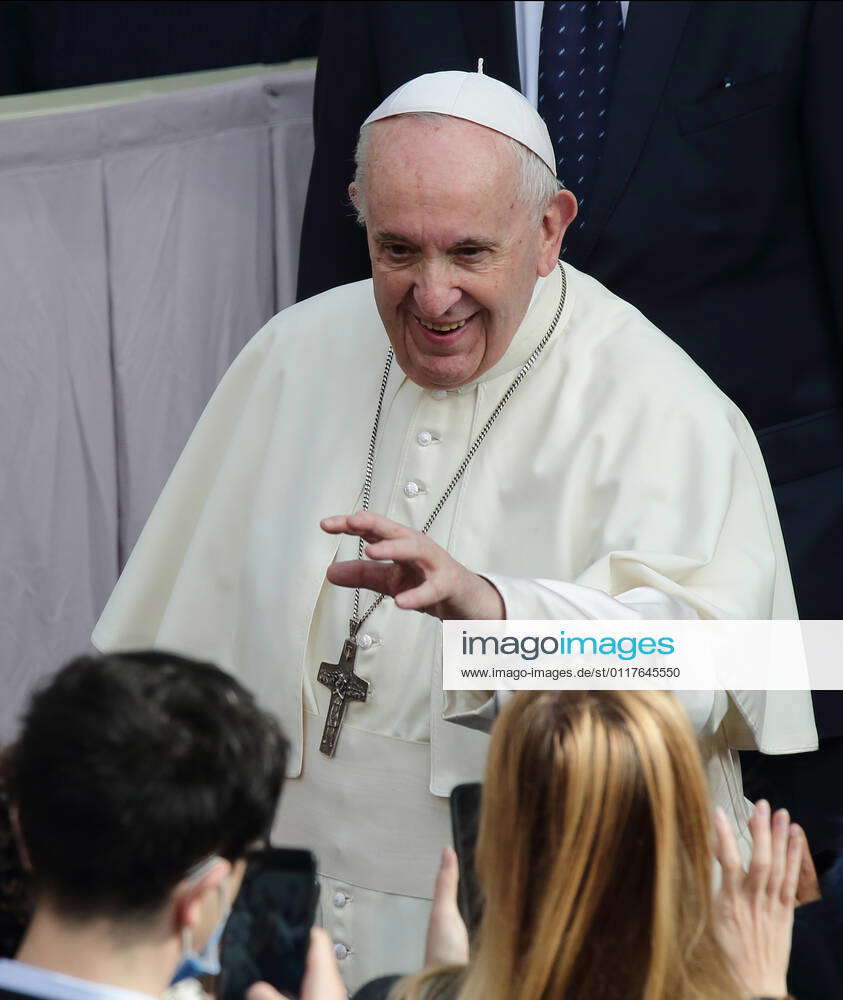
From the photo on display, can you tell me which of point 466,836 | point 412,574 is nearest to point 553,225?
point 412,574

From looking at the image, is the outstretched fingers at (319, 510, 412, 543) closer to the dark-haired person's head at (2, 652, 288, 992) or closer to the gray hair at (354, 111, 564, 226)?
the dark-haired person's head at (2, 652, 288, 992)

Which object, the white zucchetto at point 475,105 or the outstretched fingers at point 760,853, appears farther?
the white zucchetto at point 475,105

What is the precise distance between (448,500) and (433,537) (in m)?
0.08

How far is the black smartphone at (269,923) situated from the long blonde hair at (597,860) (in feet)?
1.55

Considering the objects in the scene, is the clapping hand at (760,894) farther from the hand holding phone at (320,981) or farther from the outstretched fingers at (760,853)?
the hand holding phone at (320,981)

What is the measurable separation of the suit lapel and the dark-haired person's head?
1913 millimetres

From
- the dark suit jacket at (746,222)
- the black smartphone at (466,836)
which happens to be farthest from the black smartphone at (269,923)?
the dark suit jacket at (746,222)

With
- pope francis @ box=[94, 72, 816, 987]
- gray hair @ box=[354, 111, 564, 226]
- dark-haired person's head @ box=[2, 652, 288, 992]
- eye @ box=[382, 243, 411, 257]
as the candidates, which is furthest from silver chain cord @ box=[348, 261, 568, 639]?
dark-haired person's head @ box=[2, 652, 288, 992]

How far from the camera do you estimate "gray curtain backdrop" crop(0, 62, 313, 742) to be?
3672mm

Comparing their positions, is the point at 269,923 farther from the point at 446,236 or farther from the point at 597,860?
the point at 446,236

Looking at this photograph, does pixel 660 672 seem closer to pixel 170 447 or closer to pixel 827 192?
pixel 827 192

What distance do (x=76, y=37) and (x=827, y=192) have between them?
6.00ft

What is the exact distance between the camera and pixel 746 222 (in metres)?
3.47

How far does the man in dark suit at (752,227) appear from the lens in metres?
3.41
